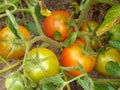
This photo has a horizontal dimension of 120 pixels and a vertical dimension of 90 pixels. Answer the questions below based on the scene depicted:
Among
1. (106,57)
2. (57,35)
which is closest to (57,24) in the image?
(57,35)

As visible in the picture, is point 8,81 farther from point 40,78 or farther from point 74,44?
point 74,44

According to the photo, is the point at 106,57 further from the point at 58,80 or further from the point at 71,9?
the point at 71,9

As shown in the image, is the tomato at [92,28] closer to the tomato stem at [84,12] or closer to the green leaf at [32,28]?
the tomato stem at [84,12]

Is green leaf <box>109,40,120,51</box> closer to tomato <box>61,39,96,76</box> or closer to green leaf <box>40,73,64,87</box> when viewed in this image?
tomato <box>61,39,96,76</box>

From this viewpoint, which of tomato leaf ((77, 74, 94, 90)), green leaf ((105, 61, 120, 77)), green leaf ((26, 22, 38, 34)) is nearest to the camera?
tomato leaf ((77, 74, 94, 90))

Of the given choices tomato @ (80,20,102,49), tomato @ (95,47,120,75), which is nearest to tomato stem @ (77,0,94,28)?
tomato @ (80,20,102,49)
